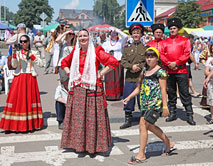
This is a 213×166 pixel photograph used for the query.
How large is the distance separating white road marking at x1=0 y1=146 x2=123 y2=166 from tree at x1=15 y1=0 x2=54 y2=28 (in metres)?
84.9

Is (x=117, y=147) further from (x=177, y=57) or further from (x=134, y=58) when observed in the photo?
(x=177, y=57)

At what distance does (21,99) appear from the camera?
6.22m

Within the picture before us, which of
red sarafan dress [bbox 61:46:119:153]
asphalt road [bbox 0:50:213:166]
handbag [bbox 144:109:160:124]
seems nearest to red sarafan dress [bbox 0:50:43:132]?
asphalt road [bbox 0:50:213:166]

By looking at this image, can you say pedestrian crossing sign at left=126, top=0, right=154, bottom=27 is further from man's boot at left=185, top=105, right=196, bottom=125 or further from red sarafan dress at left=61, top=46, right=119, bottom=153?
red sarafan dress at left=61, top=46, right=119, bottom=153

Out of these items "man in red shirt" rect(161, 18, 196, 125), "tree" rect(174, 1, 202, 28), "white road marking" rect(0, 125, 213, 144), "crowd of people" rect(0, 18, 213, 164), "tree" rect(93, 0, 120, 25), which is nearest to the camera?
"crowd of people" rect(0, 18, 213, 164)

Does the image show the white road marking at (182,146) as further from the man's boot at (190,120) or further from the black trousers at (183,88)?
the black trousers at (183,88)

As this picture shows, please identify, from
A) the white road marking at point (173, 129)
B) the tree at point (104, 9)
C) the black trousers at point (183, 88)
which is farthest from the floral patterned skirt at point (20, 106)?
the tree at point (104, 9)

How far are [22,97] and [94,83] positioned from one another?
1.94m

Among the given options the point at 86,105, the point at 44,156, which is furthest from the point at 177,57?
the point at 44,156

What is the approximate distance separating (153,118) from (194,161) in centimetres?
95

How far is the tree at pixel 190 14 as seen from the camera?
144 ft

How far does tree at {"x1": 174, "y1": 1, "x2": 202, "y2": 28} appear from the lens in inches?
1732

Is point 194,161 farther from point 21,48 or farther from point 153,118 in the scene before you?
point 21,48

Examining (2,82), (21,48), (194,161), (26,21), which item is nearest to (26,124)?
(21,48)
